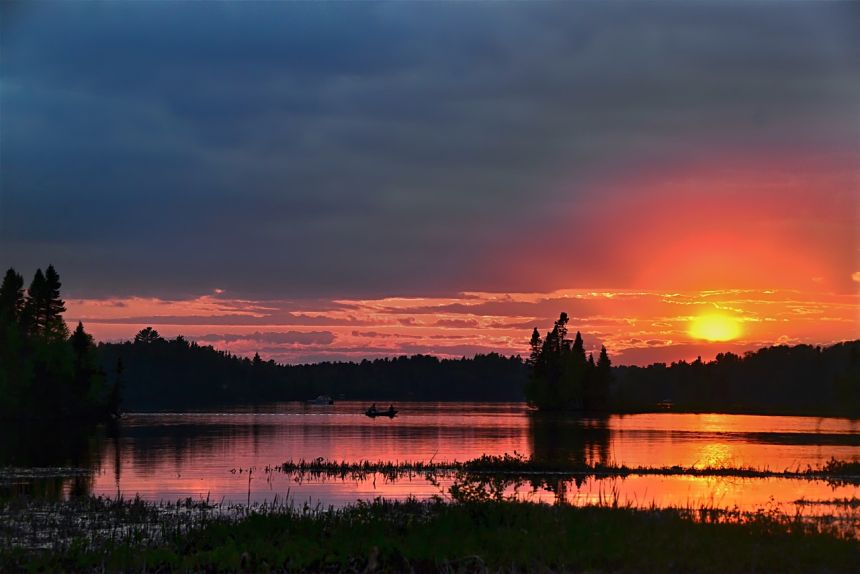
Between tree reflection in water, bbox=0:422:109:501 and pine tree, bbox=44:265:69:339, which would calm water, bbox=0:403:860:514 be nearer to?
tree reflection in water, bbox=0:422:109:501

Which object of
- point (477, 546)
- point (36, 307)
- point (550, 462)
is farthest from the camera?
point (36, 307)

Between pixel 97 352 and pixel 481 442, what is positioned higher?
pixel 97 352

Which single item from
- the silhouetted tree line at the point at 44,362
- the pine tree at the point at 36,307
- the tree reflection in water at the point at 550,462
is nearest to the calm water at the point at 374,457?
the tree reflection in water at the point at 550,462

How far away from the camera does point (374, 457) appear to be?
75000 mm

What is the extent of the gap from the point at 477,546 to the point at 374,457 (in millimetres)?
49463

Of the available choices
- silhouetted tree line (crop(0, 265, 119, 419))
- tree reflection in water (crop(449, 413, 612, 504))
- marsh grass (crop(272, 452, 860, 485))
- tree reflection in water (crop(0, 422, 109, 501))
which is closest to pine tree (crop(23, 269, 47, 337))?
silhouetted tree line (crop(0, 265, 119, 419))

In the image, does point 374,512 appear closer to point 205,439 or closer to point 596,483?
point 596,483

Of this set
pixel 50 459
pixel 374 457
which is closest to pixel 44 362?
pixel 50 459

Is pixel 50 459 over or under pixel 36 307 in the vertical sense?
under

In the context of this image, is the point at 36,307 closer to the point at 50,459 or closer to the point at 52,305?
the point at 52,305

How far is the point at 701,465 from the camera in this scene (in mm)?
66250

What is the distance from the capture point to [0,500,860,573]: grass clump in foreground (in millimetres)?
24359

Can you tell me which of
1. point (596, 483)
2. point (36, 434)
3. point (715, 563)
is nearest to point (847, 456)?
point (596, 483)

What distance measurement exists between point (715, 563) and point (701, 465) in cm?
4436
